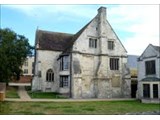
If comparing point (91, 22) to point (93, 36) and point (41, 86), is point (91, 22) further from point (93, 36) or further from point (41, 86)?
point (41, 86)

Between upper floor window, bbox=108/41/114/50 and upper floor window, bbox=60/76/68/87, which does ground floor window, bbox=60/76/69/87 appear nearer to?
upper floor window, bbox=60/76/68/87

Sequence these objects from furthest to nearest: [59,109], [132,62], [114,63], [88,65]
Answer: [132,62] → [114,63] → [88,65] → [59,109]

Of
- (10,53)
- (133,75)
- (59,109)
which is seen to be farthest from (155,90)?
(10,53)

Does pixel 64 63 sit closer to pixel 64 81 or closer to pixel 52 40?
pixel 64 81

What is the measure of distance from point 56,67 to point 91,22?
32.1 ft

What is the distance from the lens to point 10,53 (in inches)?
1437

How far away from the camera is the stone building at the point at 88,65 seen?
34.6 m

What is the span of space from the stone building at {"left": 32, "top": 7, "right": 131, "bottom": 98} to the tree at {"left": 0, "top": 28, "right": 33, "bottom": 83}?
2701mm

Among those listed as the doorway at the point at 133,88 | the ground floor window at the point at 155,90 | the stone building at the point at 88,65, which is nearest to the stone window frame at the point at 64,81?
the stone building at the point at 88,65

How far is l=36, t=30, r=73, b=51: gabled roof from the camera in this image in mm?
39647

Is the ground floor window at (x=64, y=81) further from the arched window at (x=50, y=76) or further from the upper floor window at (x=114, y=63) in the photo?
the upper floor window at (x=114, y=63)

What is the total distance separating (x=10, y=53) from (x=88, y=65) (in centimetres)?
1216

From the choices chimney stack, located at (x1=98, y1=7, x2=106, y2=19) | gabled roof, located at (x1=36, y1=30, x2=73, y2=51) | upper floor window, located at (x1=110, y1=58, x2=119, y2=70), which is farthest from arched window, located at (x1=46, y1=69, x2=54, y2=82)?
chimney stack, located at (x1=98, y1=7, x2=106, y2=19)

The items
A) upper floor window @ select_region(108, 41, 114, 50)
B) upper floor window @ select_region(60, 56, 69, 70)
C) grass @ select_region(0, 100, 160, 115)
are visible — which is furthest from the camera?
upper floor window @ select_region(108, 41, 114, 50)
